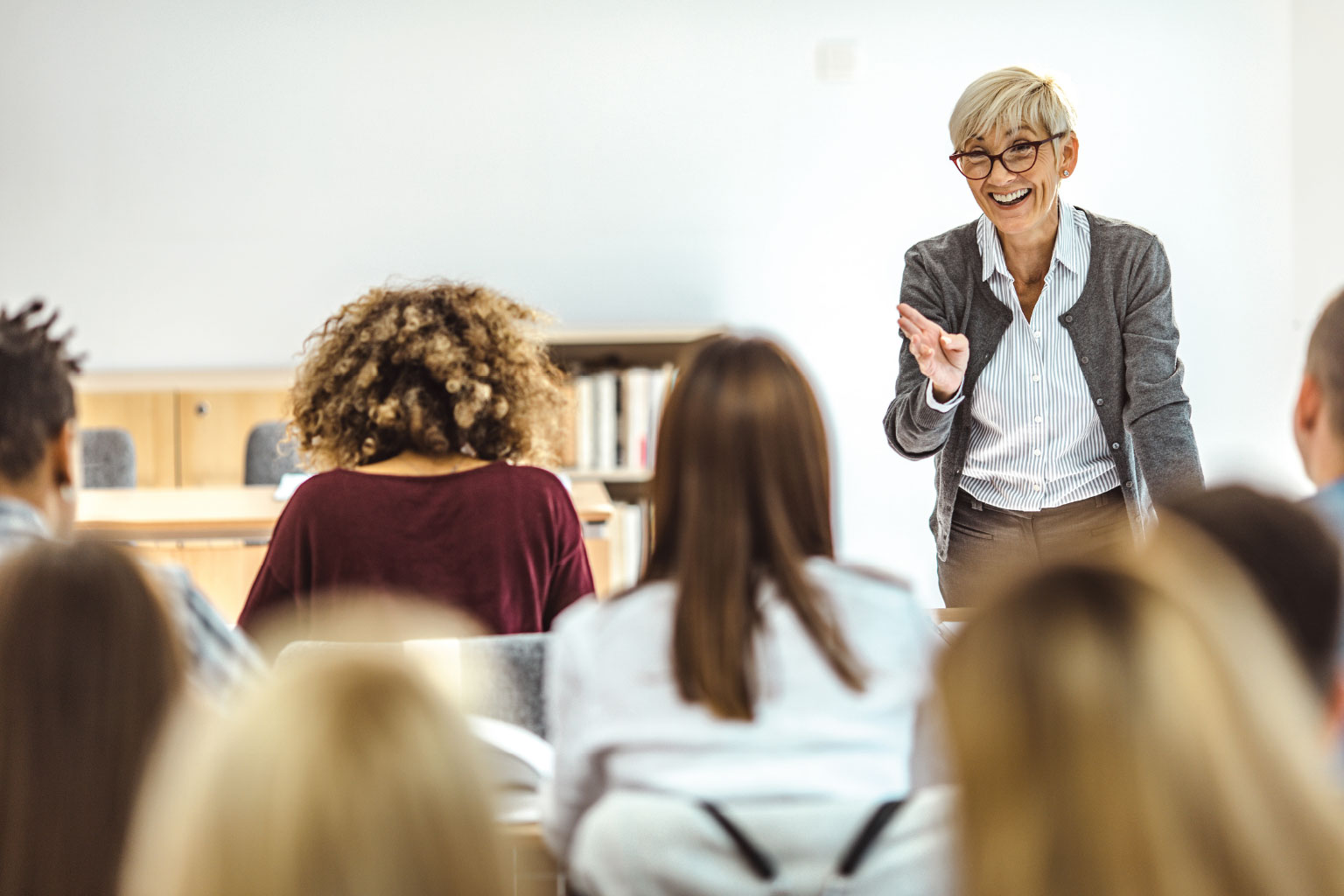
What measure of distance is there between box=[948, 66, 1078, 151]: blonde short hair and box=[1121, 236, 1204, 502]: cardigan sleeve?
0.30m

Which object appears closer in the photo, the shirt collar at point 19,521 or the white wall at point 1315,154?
the shirt collar at point 19,521

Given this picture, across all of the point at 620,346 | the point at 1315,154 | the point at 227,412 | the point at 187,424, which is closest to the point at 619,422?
the point at 620,346

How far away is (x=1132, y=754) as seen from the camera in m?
0.67

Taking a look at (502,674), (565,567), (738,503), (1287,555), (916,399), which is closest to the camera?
(1287,555)

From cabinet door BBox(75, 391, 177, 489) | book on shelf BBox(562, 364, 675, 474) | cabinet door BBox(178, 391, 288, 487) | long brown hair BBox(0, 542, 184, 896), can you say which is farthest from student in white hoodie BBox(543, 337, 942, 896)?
cabinet door BBox(75, 391, 177, 489)

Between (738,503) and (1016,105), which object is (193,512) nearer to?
(1016,105)

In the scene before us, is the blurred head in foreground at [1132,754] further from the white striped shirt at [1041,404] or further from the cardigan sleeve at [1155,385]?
the white striped shirt at [1041,404]

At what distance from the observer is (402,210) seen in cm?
482

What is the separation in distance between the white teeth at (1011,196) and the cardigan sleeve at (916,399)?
0.70 feet

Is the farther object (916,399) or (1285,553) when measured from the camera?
(916,399)

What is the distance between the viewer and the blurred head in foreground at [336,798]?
671mm

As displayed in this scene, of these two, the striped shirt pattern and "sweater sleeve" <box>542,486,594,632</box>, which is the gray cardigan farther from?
"sweater sleeve" <box>542,486,594,632</box>

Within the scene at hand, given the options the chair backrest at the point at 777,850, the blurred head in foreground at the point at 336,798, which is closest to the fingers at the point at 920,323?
the chair backrest at the point at 777,850

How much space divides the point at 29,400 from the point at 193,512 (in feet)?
6.12
